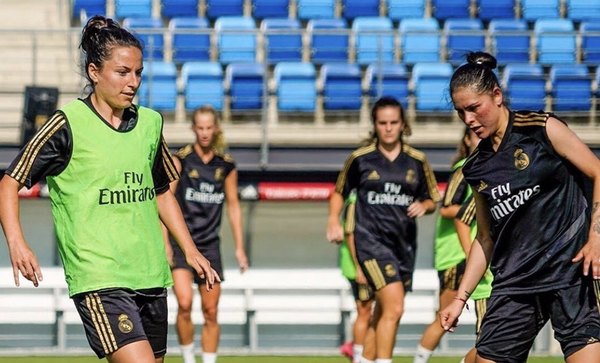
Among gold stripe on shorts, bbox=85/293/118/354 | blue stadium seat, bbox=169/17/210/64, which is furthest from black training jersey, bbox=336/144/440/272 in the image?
blue stadium seat, bbox=169/17/210/64

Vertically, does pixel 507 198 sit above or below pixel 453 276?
above

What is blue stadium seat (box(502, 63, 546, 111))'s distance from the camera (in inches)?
593

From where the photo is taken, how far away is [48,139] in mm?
5758

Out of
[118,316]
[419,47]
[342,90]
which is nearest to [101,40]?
[118,316]

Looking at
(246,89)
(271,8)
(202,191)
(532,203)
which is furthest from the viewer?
(271,8)

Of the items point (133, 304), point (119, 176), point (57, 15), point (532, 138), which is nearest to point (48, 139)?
point (119, 176)

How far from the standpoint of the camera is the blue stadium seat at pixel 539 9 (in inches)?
679

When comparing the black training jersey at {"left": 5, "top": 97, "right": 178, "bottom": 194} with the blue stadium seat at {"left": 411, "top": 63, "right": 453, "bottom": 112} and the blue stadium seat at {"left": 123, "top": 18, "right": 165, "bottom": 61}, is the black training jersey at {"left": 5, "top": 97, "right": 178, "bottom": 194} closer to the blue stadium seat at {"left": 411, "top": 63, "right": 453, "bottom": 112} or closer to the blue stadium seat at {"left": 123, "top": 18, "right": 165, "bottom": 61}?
the blue stadium seat at {"left": 123, "top": 18, "right": 165, "bottom": 61}

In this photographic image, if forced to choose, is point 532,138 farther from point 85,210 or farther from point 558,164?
point 85,210

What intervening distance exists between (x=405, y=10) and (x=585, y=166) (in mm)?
11516

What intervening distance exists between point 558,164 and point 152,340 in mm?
2040

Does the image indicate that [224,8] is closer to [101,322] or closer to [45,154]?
[45,154]

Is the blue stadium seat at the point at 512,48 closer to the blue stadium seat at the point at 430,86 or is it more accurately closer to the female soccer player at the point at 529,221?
the blue stadium seat at the point at 430,86

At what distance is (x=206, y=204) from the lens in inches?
429
